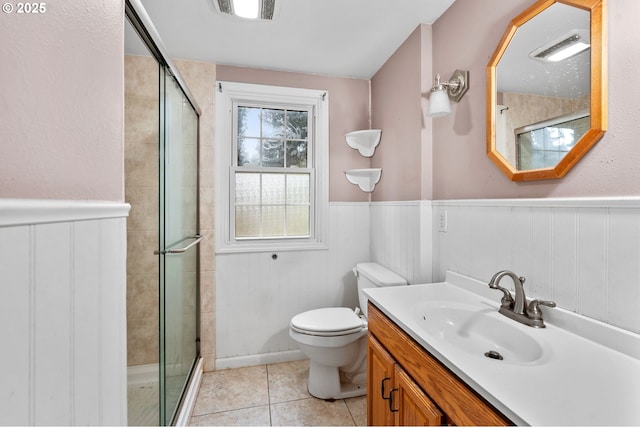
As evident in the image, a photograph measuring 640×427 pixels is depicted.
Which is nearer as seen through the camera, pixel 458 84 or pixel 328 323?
pixel 458 84

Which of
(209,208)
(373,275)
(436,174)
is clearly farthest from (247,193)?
(436,174)

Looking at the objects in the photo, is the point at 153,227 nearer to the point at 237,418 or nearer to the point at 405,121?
the point at 237,418

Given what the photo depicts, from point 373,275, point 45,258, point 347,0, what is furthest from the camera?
point 373,275

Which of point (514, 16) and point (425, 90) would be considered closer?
point (514, 16)

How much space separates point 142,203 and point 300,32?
1401mm

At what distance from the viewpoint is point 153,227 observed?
51.6 inches

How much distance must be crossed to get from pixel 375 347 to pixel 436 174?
104 centimetres

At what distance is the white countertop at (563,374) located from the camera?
56cm

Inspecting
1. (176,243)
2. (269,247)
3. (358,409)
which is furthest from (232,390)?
(176,243)

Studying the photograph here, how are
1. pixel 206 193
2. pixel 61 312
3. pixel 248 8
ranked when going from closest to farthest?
pixel 61 312 → pixel 248 8 → pixel 206 193

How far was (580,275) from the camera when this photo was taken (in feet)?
3.01

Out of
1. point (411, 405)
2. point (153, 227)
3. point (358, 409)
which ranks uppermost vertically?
point (153, 227)

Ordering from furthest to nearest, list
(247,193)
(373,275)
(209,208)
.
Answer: (247,193)
(209,208)
(373,275)

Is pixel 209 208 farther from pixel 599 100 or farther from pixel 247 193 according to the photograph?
pixel 599 100
